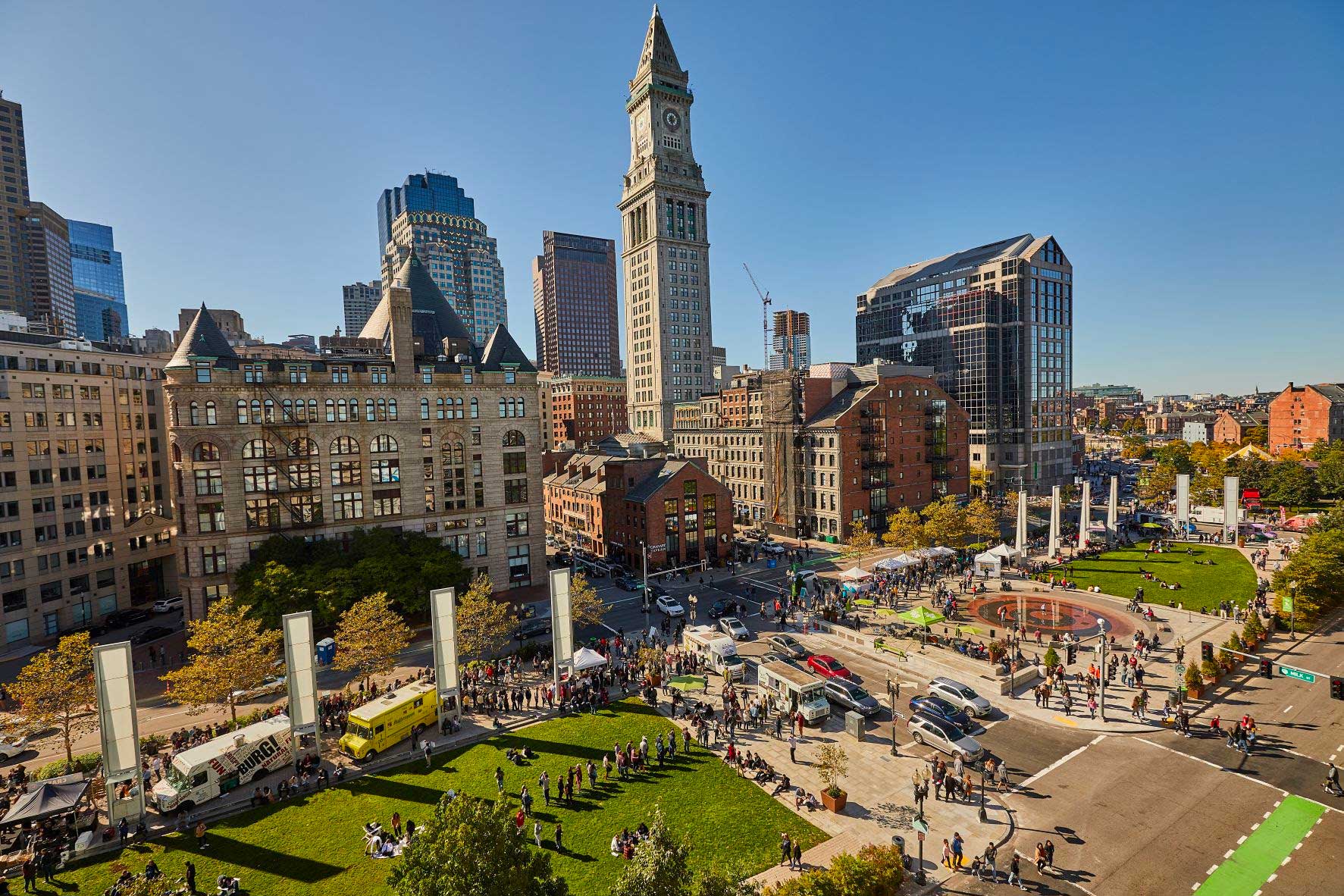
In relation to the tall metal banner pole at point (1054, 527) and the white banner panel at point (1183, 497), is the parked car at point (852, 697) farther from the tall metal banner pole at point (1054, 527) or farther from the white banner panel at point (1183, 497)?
the white banner panel at point (1183, 497)

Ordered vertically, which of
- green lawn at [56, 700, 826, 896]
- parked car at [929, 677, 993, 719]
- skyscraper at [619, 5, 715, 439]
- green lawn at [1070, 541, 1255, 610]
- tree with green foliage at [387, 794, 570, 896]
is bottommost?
green lawn at [1070, 541, 1255, 610]

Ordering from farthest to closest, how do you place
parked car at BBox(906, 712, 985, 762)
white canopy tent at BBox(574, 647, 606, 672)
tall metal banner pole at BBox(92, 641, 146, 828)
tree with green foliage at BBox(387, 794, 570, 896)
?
white canopy tent at BBox(574, 647, 606, 672), parked car at BBox(906, 712, 985, 762), tall metal banner pole at BBox(92, 641, 146, 828), tree with green foliage at BBox(387, 794, 570, 896)

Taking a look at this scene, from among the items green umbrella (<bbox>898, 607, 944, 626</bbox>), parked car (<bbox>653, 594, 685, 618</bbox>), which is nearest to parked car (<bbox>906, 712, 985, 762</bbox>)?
green umbrella (<bbox>898, 607, 944, 626</bbox>)

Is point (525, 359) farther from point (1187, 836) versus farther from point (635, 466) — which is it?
point (1187, 836)

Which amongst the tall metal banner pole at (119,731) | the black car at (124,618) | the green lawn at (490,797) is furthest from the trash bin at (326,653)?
the black car at (124,618)

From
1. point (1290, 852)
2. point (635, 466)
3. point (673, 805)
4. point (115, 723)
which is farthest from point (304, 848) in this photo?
point (635, 466)

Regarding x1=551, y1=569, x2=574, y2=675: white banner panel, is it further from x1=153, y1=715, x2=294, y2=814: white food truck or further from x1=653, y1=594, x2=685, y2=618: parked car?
x1=653, y1=594, x2=685, y2=618: parked car
